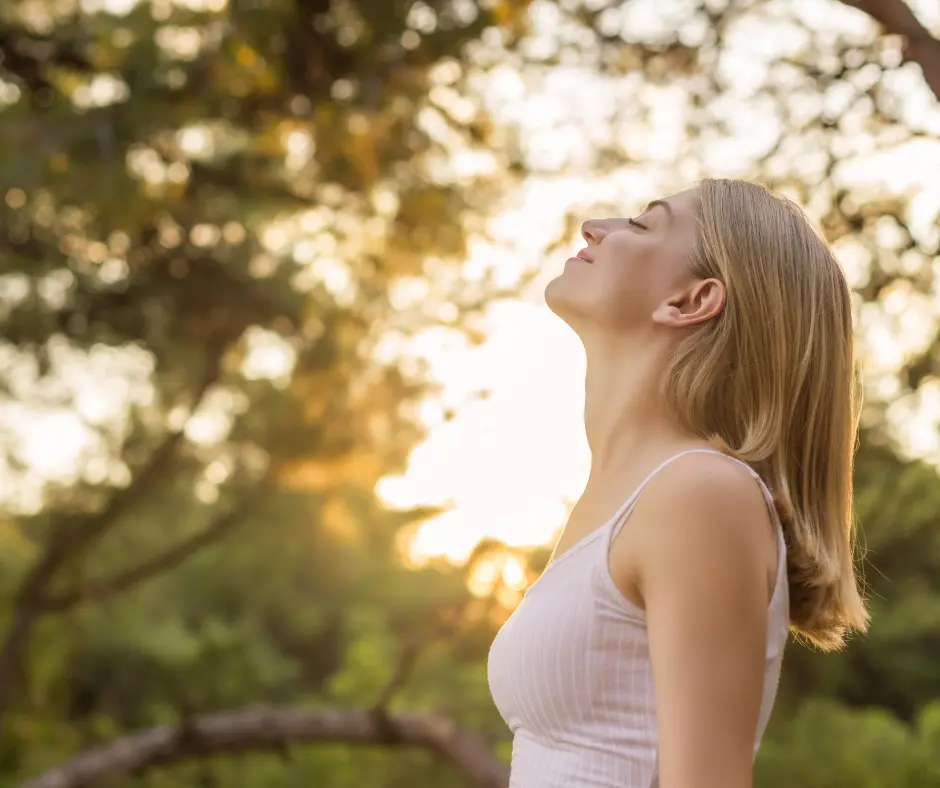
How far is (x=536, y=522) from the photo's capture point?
4742 mm

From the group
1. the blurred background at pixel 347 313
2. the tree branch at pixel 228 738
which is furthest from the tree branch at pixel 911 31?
the tree branch at pixel 228 738

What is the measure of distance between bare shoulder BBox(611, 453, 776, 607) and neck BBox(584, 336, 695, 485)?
0.16 meters

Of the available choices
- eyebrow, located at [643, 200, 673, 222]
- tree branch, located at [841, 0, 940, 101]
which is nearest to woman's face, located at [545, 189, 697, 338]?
eyebrow, located at [643, 200, 673, 222]

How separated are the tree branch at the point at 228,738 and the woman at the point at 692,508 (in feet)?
17.8

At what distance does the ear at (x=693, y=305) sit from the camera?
57.1 inches

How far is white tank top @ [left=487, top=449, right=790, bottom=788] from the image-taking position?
1322 millimetres

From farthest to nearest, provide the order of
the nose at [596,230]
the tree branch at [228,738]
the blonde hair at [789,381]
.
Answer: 1. the tree branch at [228,738]
2. the nose at [596,230]
3. the blonde hair at [789,381]

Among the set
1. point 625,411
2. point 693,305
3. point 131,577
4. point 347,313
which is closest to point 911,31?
point 693,305

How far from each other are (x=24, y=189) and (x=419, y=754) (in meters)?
5.00

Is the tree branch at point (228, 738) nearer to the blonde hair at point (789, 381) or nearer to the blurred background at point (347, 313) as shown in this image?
the blurred background at point (347, 313)

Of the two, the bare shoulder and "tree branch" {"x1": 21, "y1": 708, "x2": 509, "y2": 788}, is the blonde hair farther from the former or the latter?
"tree branch" {"x1": 21, "y1": 708, "x2": 509, "y2": 788}

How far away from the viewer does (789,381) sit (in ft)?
4.65

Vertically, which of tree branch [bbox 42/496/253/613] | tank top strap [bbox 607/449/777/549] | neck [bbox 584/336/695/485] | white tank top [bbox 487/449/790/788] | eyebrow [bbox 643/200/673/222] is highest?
eyebrow [bbox 643/200/673/222]

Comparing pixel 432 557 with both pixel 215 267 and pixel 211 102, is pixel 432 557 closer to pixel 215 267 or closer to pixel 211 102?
pixel 215 267
